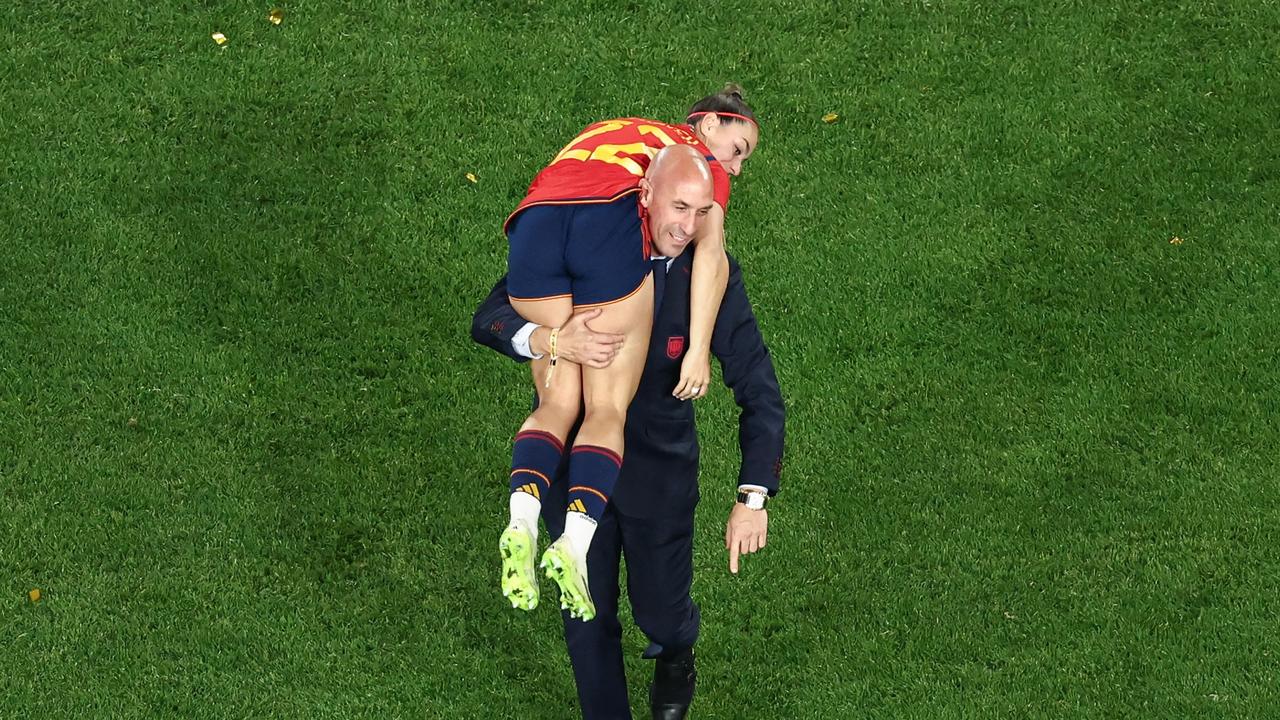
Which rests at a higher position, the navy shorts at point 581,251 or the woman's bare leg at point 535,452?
the navy shorts at point 581,251

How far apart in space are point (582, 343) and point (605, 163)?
0.75 meters

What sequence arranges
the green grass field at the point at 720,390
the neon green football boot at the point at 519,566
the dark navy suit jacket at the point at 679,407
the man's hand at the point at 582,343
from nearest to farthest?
the neon green football boot at the point at 519,566 → the man's hand at the point at 582,343 → the dark navy suit jacket at the point at 679,407 → the green grass field at the point at 720,390

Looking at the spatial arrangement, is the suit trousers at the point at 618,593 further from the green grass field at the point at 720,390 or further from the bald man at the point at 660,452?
the green grass field at the point at 720,390

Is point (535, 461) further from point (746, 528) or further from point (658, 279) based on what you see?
point (746, 528)

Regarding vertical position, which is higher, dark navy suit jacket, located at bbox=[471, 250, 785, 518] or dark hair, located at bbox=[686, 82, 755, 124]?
dark hair, located at bbox=[686, 82, 755, 124]

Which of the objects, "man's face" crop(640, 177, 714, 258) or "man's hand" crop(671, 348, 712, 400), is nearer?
"man's face" crop(640, 177, 714, 258)

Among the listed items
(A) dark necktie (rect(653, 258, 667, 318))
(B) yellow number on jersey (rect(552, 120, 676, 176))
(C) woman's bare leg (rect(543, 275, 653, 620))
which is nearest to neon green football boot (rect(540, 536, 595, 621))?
(C) woman's bare leg (rect(543, 275, 653, 620))

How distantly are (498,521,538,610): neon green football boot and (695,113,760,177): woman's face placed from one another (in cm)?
219

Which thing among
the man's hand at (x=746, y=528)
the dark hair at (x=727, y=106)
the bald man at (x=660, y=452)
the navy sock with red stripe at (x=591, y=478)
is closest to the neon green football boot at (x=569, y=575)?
the navy sock with red stripe at (x=591, y=478)

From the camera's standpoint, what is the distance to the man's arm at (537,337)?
724 cm

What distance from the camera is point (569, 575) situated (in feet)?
23.5

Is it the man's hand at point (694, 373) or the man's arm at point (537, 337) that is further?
the man's hand at point (694, 373)

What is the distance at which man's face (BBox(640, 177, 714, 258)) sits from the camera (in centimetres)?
712

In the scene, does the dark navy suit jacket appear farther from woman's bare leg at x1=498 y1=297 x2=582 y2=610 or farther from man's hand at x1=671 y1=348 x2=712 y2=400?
woman's bare leg at x1=498 y1=297 x2=582 y2=610
